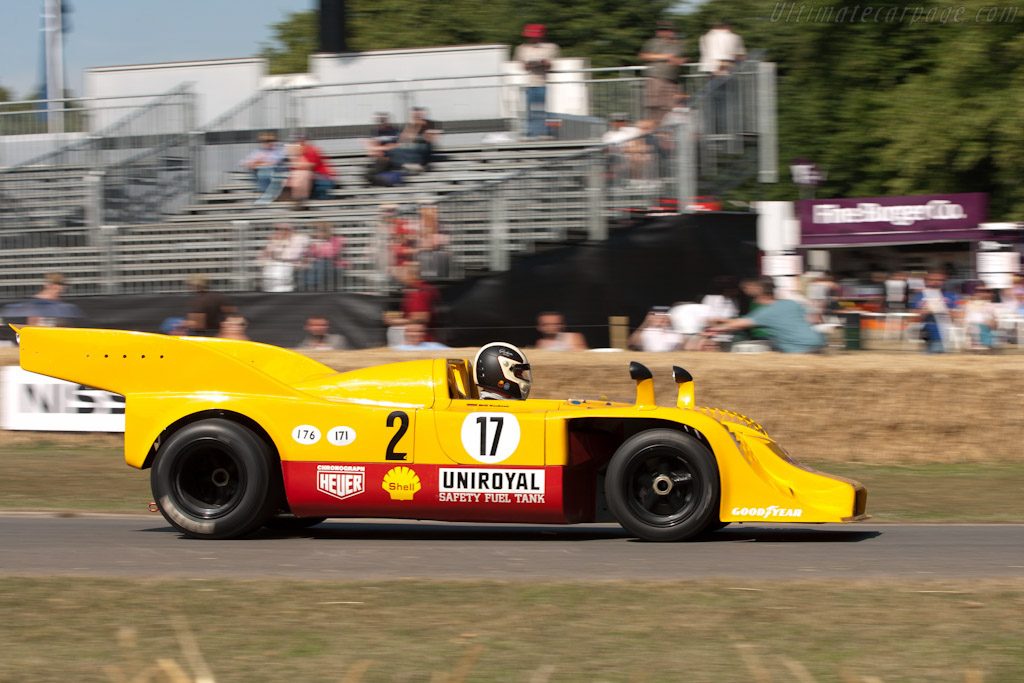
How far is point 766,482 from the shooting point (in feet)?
22.3

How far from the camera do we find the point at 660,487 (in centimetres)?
695

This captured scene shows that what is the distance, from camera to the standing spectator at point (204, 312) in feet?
42.4

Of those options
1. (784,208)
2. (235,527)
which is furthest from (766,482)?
(784,208)

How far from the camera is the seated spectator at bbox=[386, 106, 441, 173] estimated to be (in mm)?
16828

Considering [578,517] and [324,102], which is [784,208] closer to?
[324,102]

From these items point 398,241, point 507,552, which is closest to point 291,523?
point 507,552

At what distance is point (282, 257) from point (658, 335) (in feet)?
15.8

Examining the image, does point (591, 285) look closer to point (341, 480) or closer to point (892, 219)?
point (341, 480)

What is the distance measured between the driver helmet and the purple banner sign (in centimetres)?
1851

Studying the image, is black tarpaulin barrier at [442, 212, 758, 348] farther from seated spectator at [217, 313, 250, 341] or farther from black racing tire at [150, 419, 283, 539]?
black racing tire at [150, 419, 283, 539]

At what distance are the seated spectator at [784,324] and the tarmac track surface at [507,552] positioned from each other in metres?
4.08

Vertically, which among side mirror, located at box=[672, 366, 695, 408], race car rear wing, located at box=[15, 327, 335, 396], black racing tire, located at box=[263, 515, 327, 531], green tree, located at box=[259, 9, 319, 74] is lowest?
black racing tire, located at box=[263, 515, 327, 531]

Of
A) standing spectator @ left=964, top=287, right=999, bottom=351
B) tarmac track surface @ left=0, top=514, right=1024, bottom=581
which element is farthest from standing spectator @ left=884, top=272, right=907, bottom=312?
tarmac track surface @ left=0, top=514, right=1024, bottom=581

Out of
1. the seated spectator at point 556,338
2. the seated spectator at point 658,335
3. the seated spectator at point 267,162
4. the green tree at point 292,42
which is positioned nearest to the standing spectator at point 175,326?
the seated spectator at point 267,162
